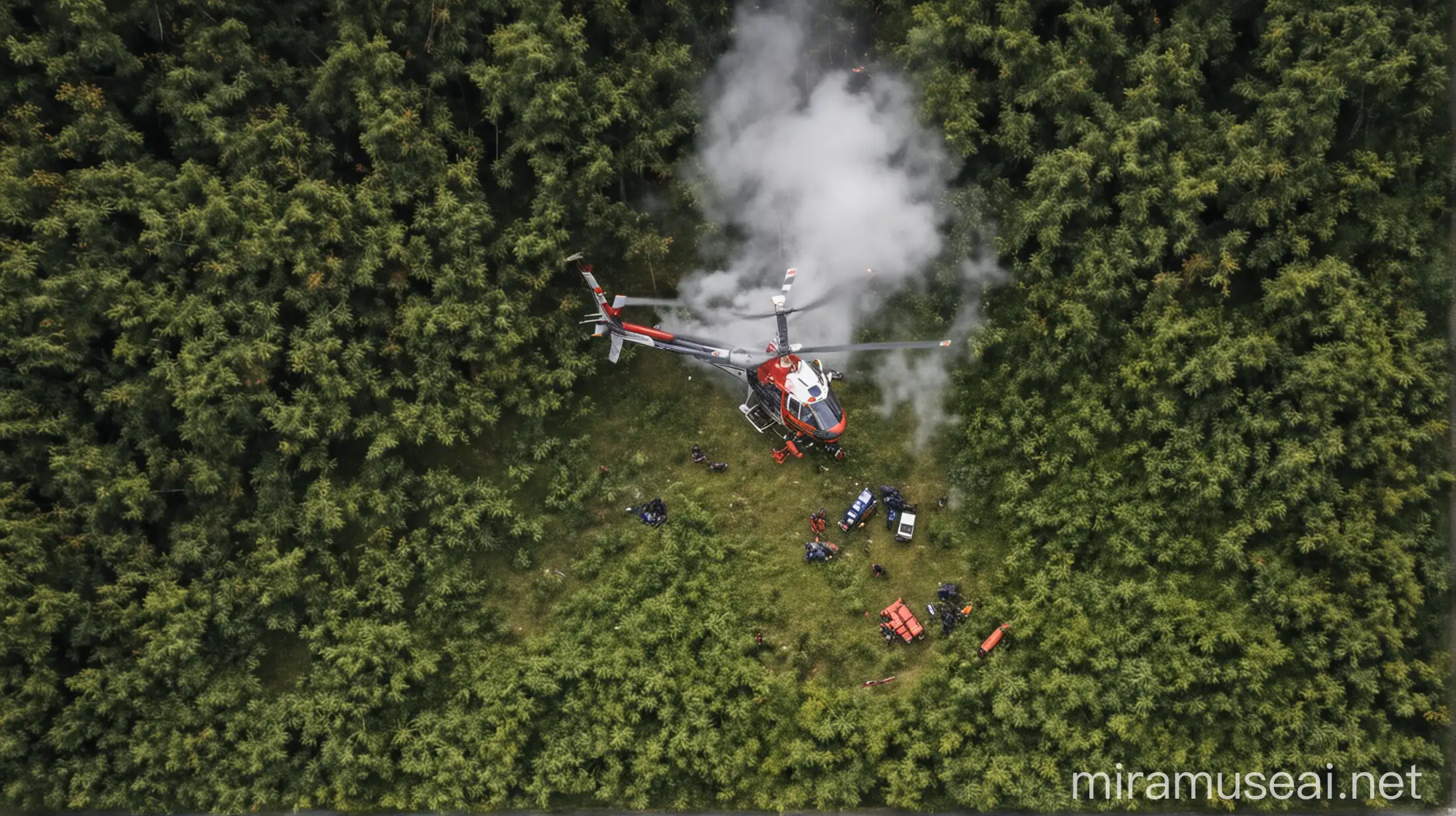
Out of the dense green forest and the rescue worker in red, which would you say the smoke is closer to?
the dense green forest

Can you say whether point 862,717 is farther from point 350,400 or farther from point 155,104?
point 155,104

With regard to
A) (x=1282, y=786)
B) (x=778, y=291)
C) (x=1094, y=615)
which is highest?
(x=778, y=291)

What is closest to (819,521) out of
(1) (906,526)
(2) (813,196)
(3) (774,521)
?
(3) (774,521)

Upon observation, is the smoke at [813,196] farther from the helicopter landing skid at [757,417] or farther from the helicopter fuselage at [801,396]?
the helicopter landing skid at [757,417]

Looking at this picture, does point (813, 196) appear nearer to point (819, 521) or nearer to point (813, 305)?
point (813, 305)

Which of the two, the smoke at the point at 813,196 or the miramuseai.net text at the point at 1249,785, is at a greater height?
the smoke at the point at 813,196

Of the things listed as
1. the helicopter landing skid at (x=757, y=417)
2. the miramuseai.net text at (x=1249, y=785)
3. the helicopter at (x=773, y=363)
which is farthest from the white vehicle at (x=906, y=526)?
the miramuseai.net text at (x=1249, y=785)

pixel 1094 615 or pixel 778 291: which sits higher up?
pixel 778 291

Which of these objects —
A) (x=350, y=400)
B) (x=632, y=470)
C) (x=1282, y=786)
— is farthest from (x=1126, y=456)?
(x=350, y=400)
